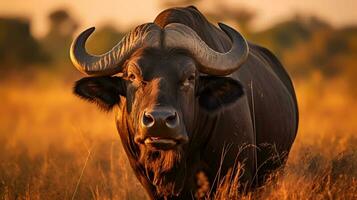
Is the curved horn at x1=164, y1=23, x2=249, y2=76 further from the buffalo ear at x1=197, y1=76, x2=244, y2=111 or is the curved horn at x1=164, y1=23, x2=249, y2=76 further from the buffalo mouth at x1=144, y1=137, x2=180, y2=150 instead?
the buffalo mouth at x1=144, y1=137, x2=180, y2=150

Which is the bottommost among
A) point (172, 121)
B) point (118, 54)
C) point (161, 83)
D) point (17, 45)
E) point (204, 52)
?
point (172, 121)

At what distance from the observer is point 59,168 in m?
9.28

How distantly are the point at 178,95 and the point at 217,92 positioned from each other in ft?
2.06

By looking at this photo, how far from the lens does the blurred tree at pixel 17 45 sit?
34516 mm

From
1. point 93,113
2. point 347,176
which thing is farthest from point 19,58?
point 347,176

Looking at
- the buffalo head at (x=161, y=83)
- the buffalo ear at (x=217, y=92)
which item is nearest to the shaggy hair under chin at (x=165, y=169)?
the buffalo head at (x=161, y=83)

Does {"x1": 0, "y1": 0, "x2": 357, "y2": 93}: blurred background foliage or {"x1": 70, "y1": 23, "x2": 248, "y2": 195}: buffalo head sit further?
{"x1": 0, "y1": 0, "x2": 357, "y2": 93}: blurred background foliage

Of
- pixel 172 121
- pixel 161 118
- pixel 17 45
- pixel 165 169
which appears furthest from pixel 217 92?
pixel 17 45

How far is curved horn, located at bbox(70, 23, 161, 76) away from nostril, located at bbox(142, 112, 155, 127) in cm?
86

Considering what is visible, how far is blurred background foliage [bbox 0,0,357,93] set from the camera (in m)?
34.9

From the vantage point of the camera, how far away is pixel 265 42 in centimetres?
4066

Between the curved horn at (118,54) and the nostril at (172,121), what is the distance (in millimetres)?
875

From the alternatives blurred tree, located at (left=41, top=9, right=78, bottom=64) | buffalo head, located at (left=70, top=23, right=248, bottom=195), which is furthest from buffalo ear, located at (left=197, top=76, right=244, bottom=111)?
blurred tree, located at (left=41, top=9, right=78, bottom=64)

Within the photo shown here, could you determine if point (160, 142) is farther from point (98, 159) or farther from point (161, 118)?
point (98, 159)
